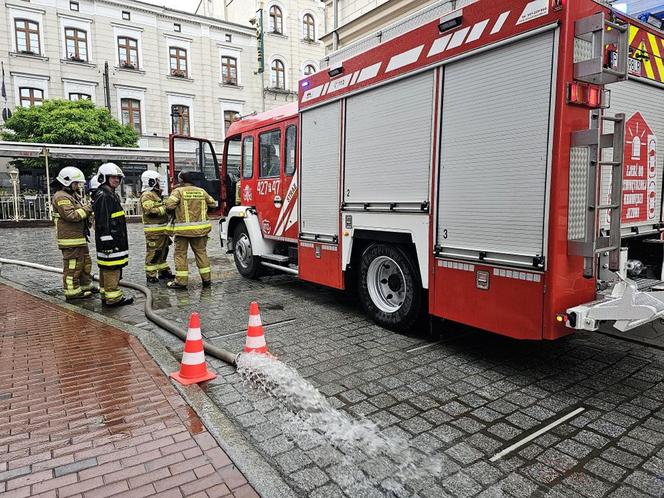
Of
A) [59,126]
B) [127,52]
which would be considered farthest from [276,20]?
[59,126]

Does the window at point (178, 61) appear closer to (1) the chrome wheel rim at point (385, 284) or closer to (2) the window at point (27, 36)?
(2) the window at point (27, 36)

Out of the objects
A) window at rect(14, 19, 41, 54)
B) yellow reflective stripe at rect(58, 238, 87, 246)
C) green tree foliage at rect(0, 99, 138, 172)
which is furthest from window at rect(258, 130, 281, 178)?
window at rect(14, 19, 41, 54)

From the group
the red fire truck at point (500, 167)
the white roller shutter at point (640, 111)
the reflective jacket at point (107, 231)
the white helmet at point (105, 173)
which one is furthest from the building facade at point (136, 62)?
the white roller shutter at point (640, 111)

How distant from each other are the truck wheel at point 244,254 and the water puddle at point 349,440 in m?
4.24

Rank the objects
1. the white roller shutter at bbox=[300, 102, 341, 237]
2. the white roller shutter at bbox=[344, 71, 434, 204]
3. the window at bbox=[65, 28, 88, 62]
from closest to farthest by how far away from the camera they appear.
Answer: the white roller shutter at bbox=[344, 71, 434, 204] → the white roller shutter at bbox=[300, 102, 341, 237] → the window at bbox=[65, 28, 88, 62]

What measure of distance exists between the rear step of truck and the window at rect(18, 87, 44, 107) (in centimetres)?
3093

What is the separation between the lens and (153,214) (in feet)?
26.6

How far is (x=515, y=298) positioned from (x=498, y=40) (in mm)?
2009

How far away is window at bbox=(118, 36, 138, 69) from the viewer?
29766 millimetres

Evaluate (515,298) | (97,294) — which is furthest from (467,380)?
(97,294)

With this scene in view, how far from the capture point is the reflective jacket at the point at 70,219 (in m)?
6.51

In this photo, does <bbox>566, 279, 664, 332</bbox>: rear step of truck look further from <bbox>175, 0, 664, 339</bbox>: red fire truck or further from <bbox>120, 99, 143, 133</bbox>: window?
<bbox>120, 99, 143, 133</bbox>: window

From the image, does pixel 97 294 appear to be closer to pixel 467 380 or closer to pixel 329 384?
pixel 329 384

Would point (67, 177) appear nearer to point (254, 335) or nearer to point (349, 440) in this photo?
point (254, 335)
